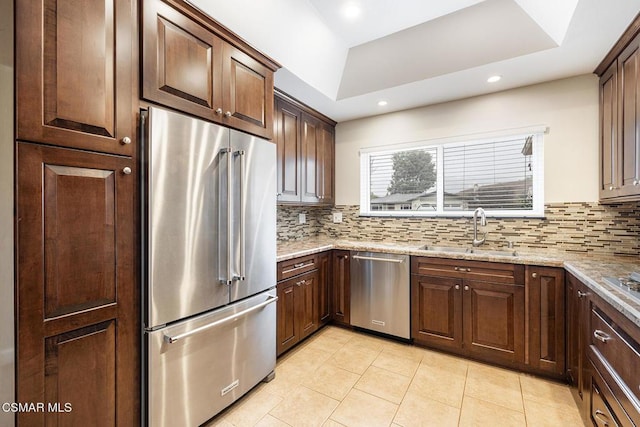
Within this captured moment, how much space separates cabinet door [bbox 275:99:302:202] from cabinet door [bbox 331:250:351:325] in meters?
0.79

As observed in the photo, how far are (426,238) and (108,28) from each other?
3.10m

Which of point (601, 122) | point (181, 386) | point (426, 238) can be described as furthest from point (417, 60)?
point (181, 386)

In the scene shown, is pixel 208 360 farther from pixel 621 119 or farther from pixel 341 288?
pixel 621 119

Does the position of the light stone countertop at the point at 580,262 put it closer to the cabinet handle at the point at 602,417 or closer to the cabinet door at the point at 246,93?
the cabinet handle at the point at 602,417

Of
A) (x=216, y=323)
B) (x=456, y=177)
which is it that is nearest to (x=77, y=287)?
(x=216, y=323)

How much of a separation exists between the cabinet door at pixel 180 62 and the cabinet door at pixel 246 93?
0.07 meters

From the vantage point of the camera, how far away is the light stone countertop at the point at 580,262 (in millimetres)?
1262

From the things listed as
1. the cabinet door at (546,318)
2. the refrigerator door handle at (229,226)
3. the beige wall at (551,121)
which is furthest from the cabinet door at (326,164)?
the cabinet door at (546,318)

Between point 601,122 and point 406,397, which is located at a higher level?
point 601,122

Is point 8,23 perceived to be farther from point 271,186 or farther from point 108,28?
point 271,186

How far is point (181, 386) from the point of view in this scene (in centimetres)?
156

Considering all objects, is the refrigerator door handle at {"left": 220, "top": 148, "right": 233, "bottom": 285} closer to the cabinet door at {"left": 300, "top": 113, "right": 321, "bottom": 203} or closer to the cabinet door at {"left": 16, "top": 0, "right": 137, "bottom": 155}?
the cabinet door at {"left": 16, "top": 0, "right": 137, "bottom": 155}

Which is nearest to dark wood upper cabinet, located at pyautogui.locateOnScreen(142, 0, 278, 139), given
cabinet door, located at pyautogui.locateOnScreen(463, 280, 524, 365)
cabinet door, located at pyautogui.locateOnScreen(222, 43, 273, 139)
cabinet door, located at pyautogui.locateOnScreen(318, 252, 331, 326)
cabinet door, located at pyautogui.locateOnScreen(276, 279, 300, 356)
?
cabinet door, located at pyautogui.locateOnScreen(222, 43, 273, 139)

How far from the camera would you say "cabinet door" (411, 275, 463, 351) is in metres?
2.54
